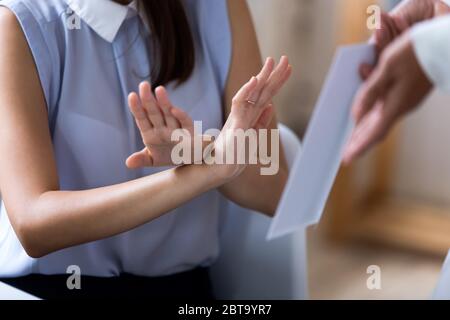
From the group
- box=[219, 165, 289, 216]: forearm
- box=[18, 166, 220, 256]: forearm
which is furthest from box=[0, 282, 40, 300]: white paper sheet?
box=[219, 165, 289, 216]: forearm

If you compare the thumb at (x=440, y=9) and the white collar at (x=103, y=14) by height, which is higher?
A: the white collar at (x=103, y=14)

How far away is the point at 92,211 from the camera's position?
0.63m

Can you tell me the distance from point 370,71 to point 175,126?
16 cm

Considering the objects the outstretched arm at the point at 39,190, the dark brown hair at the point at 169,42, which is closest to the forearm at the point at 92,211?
the outstretched arm at the point at 39,190

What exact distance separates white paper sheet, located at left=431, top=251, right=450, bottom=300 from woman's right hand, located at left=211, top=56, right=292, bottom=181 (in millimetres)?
194

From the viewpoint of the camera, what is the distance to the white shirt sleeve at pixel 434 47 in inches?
19.6

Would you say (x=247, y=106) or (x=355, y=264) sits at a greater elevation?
(x=247, y=106)

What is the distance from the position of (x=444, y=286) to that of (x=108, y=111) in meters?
0.36

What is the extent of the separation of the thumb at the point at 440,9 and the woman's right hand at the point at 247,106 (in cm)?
13
